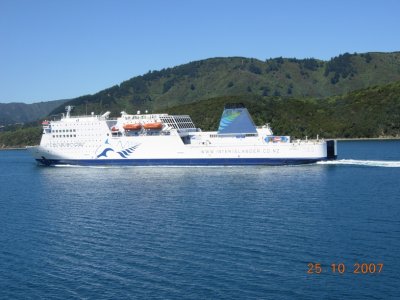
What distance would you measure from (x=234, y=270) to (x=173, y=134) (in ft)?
127

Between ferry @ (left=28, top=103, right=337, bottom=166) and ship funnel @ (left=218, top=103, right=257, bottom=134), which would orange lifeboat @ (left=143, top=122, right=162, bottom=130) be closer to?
ferry @ (left=28, top=103, right=337, bottom=166)

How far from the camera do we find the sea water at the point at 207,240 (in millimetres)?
→ 19703

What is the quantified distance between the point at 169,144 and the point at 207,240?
1330 inches

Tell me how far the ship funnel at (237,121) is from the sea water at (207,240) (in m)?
13.5

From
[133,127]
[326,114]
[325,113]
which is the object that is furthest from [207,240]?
[325,113]

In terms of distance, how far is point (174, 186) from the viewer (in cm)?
4434

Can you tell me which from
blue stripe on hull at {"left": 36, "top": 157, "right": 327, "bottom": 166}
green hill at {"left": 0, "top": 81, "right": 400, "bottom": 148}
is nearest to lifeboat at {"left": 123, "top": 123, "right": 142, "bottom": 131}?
blue stripe on hull at {"left": 36, "top": 157, "right": 327, "bottom": 166}

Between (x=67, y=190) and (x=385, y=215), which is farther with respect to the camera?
(x=67, y=190)

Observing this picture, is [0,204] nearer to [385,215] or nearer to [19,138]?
[385,215]

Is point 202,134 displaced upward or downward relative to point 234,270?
upward

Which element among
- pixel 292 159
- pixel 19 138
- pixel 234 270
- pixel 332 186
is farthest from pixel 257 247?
pixel 19 138

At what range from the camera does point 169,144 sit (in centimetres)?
5888
